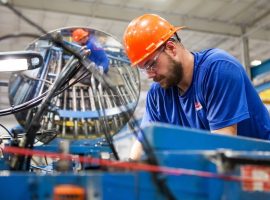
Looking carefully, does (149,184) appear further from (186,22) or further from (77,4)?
(186,22)

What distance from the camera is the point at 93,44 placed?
2.06 meters

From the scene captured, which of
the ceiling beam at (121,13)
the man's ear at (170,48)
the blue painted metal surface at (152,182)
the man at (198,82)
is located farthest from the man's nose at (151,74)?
the ceiling beam at (121,13)

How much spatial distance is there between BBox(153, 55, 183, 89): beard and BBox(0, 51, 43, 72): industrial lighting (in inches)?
24.9

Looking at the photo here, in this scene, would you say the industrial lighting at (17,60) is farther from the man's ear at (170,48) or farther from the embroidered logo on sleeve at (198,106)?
the embroidered logo on sleeve at (198,106)

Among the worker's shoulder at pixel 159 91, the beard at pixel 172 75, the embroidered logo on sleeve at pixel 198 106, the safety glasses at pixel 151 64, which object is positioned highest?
the safety glasses at pixel 151 64

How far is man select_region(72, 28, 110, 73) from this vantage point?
199 centimetres

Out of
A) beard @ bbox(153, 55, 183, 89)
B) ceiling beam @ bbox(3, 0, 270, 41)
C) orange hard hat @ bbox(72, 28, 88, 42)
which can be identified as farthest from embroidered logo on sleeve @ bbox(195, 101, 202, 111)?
ceiling beam @ bbox(3, 0, 270, 41)

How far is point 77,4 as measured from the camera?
15.3ft

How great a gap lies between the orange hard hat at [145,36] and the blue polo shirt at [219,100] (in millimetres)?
214

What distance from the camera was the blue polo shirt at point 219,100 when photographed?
1.40m

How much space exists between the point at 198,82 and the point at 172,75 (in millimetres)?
145

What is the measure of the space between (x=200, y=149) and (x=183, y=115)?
2.98 ft

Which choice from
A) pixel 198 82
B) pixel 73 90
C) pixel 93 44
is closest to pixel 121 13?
pixel 73 90

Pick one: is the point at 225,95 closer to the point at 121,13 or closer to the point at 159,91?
the point at 159,91
